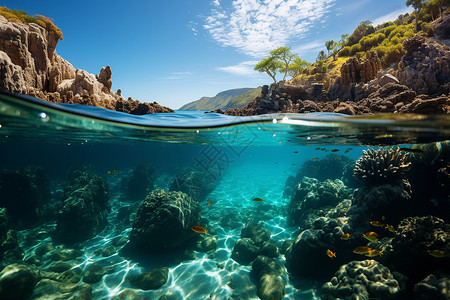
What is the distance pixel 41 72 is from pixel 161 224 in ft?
31.3

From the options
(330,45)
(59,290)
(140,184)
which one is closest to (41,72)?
(59,290)

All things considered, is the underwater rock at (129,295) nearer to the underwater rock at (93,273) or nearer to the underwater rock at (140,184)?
the underwater rock at (93,273)

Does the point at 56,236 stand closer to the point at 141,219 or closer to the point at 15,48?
the point at 141,219

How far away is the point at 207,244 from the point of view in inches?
394

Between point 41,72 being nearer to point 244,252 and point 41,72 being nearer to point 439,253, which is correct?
point 244,252

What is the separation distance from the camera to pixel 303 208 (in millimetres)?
12016

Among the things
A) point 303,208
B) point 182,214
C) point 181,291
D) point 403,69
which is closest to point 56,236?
point 182,214

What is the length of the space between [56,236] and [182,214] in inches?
330

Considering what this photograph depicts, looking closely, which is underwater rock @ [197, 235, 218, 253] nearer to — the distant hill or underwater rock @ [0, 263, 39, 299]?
underwater rock @ [0, 263, 39, 299]

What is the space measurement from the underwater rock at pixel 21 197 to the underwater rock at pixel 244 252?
1520 centimetres

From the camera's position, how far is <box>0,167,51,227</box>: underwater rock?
13.1 m

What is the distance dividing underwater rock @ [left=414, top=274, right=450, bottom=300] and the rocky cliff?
40.9ft

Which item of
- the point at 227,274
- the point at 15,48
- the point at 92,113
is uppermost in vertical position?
the point at 15,48

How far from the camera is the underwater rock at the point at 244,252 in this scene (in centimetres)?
899
